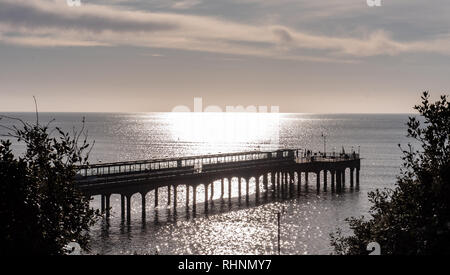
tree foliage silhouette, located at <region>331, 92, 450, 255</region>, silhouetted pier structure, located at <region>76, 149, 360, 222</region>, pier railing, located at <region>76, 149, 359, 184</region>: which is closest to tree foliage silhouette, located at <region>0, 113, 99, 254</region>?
tree foliage silhouette, located at <region>331, 92, 450, 255</region>

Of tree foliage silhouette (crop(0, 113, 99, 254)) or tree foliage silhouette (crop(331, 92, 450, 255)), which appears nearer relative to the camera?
tree foliage silhouette (crop(0, 113, 99, 254))

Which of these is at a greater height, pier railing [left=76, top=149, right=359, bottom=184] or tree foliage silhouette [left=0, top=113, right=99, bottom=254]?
tree foliage silhouette [left=0, top=113, right=99, bottom=254]

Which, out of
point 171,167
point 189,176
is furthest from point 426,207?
point 171,167

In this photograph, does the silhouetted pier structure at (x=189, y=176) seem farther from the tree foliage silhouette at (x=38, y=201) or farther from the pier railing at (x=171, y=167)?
the tree foliage silhouette at (x=38, y=201)

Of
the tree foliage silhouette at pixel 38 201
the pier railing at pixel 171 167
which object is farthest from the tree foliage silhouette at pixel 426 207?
the pier railing at pixel 171 167

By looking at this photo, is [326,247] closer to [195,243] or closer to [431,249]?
[195,243]

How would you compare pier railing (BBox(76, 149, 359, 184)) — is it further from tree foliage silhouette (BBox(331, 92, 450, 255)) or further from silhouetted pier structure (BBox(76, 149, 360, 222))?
tree foliage silhouette (BBox(331, 92, 450, 255))

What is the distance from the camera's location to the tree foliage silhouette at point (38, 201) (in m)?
A: 21.2

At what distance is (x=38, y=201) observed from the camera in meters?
22.8

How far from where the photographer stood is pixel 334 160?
331ft

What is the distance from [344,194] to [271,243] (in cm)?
3804

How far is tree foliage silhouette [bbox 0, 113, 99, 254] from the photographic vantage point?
834 inches
